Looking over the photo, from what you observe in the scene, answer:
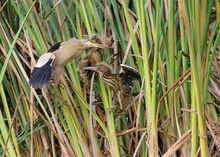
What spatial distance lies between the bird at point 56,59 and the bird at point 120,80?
0.05m

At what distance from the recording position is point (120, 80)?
0.89 m

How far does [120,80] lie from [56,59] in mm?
146

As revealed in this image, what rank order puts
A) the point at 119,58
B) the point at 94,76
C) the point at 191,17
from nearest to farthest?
the point at 191,17
the point at 94,76
the point at 119,58

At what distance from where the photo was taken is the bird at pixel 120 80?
2.86 ft

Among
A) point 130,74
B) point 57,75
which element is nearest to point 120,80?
point 130,74

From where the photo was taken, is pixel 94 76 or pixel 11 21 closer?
pixel 94 76

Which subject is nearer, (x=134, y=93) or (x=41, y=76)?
(x=41, y=76)

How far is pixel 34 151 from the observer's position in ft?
3.24

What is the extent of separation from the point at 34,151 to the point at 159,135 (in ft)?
0.94

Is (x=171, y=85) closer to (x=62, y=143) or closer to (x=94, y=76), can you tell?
(x=94, y=76)

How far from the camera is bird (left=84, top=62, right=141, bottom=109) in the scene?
871 millimetres

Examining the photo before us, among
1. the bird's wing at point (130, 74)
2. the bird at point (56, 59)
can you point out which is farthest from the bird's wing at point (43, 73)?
the bird's wing at point (130, 74)

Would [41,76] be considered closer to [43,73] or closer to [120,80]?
[43,73]

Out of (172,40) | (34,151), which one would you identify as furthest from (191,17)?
(34,151)
